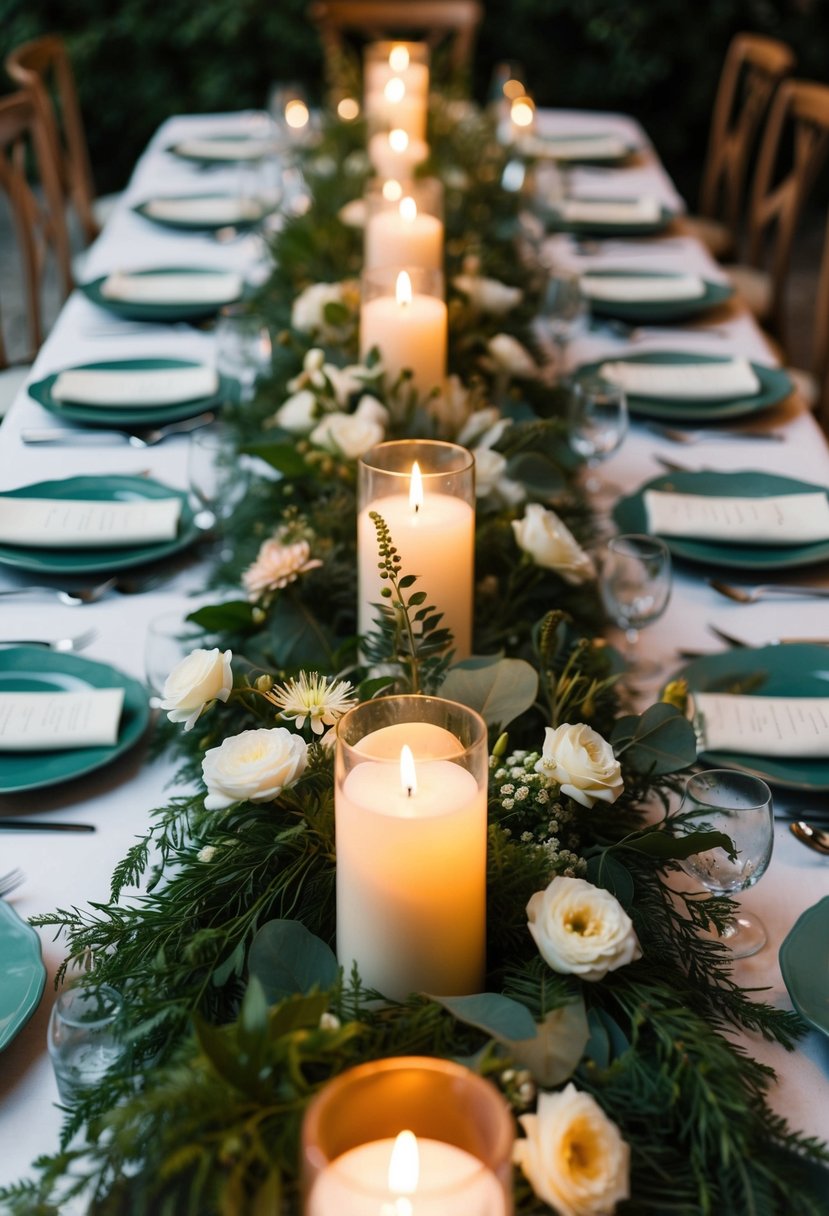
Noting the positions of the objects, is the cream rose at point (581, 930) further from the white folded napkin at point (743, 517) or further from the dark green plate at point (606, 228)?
the dark green plate at point (606, 228)

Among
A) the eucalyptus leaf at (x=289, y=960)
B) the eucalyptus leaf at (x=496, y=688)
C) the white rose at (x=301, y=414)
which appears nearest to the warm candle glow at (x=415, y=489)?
the eucalyptus leaf at (x=496, y=688)

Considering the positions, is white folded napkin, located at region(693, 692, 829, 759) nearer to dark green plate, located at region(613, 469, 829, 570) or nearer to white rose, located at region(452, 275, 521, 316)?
dark green plate, located at region(613, 469, 829, 570)

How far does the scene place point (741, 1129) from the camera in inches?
27.3

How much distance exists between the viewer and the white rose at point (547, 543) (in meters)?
1.16

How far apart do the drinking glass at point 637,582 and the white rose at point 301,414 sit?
0.38 metres

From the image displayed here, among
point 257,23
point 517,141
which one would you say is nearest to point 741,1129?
point 517,141

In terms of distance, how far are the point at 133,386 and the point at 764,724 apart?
43.1 inches

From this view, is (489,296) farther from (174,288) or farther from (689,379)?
(174,288)

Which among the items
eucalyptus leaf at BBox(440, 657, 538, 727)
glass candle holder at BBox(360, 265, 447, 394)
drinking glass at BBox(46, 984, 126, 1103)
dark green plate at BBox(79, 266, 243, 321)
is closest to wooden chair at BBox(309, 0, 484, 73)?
dark green plate at BBox(79, 266, 243, 321)

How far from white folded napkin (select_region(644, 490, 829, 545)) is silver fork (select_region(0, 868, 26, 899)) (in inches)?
33.1

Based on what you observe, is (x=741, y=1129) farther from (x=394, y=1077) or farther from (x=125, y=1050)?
(x=125, y=1050)

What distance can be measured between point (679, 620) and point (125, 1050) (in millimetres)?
842

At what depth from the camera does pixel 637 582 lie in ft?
4.26

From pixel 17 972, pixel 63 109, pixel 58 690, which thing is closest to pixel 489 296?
pixel 58 690
